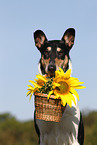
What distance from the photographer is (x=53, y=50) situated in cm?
600

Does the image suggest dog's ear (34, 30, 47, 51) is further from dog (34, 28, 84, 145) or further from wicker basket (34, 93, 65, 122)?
wicker basket (34, 93, 65, 122)

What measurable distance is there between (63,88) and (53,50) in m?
0.96

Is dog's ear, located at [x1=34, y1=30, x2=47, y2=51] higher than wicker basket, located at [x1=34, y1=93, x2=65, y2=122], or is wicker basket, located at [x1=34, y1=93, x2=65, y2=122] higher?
→ dog's ear, located at [x1=34, y1=30, x2=47, y2=51]

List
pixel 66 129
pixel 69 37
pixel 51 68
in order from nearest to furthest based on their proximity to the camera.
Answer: pixel 51 68 → pixel 66 129 → pixel 69 37

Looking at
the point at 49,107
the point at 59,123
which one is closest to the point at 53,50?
the point at 49,107

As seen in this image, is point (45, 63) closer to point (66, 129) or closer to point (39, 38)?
point (39, 38)

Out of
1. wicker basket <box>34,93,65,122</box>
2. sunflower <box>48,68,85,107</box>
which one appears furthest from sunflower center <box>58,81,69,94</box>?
wicker basket <box>34,93,65,122</box>

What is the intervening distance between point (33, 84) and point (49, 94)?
52 centimetres

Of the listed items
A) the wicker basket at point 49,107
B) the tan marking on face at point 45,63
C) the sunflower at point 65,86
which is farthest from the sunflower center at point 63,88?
the tan marking on face at point 45,63

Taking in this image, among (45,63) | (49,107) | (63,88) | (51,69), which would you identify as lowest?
(49,107)

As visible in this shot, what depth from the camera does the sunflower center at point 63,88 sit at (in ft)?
17.9

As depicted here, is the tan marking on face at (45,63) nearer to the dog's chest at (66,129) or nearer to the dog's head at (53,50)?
the dog's head at (53,50)

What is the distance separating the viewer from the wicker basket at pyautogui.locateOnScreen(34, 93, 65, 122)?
532 cm

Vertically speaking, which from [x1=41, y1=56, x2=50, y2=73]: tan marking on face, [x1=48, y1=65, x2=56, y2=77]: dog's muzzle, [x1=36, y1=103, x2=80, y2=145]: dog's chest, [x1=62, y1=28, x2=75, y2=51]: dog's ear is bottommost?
[x1=36, y1=103, x2=80, y2=145]: dog's chest
